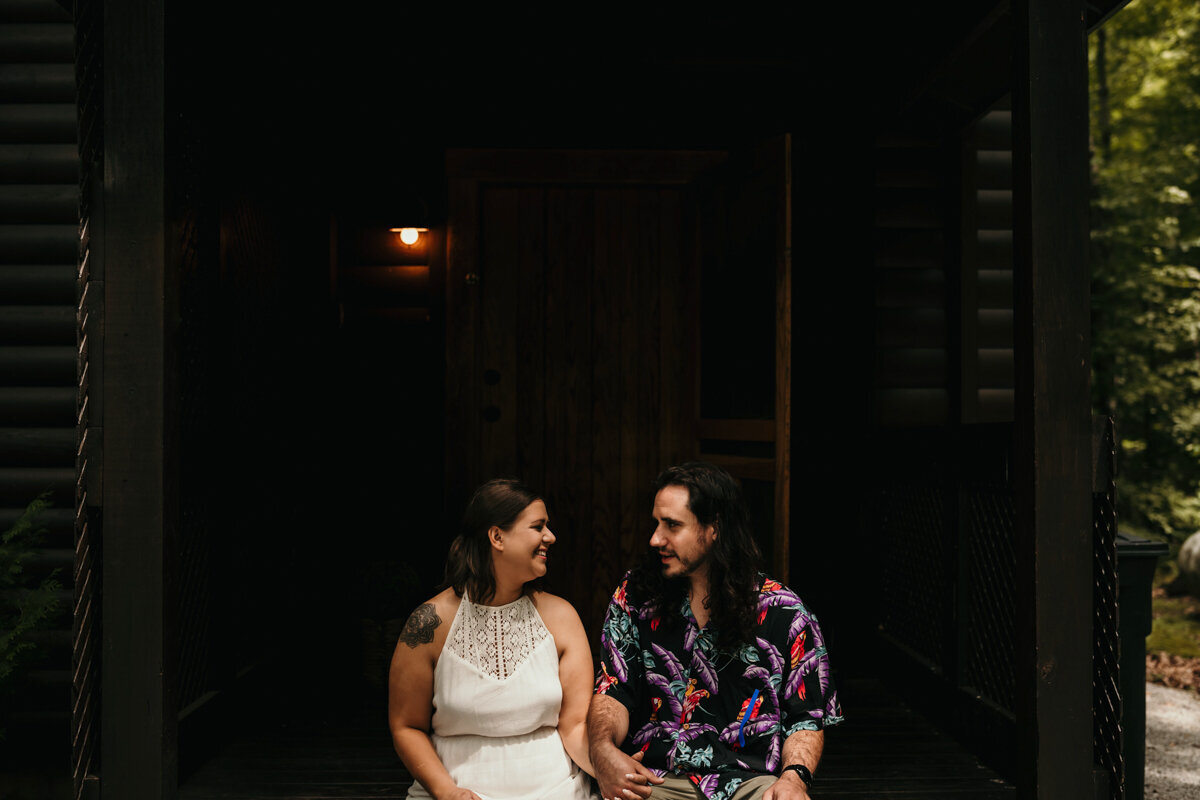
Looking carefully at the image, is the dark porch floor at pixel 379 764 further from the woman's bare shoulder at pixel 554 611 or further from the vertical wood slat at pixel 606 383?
the vertical wood slat at pixel 606 383

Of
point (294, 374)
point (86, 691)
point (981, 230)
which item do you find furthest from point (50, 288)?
point (981, 230)

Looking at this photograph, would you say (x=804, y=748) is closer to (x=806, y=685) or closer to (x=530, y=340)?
(x=806, y=685)

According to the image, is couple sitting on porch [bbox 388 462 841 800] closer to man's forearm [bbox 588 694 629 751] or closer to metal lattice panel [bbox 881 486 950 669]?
man's forearm [bbox 588 694 629 751]

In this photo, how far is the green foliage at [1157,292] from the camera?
388 inches

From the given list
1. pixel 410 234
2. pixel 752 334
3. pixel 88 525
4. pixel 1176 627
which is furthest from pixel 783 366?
pixel 1176 627

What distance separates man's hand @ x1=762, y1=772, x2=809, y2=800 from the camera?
6.07ft

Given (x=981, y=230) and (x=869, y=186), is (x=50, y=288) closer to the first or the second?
(x=869, y=186)

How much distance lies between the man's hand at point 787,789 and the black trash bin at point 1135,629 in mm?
1779

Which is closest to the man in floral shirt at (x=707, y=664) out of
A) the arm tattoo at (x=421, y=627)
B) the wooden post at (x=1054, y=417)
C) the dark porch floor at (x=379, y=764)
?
the arm tattoo at (x=421, y=627)

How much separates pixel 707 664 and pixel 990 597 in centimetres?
183

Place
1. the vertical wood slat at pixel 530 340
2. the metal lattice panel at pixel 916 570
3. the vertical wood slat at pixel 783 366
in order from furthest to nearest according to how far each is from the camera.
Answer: the vertical wood slat at pixel 530 340, the metal lattice panel at pixel 916 570, the vertical wood slat at pixel 783 366

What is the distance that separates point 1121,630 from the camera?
3045mm

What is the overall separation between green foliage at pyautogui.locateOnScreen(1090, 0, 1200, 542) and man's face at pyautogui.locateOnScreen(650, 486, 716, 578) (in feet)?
31.1

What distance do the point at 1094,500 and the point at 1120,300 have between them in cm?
928
